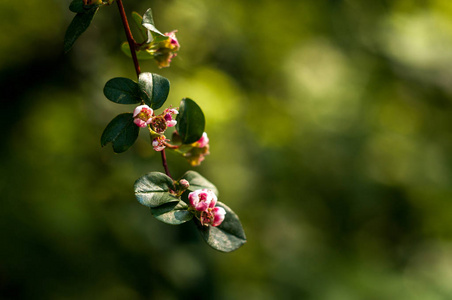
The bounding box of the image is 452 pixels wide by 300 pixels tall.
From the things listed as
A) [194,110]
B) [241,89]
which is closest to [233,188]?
[241,89]

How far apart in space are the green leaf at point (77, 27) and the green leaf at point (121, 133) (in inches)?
4.1

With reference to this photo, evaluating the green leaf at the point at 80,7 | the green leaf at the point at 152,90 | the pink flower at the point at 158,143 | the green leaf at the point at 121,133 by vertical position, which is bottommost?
the green leaf at the point at 121,133

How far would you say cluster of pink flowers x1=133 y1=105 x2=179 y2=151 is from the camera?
48 cm

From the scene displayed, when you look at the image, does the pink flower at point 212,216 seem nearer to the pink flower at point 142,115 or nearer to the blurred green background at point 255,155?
the pink flower at point 142,115

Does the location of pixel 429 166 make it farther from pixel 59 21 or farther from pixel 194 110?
pixel 194 110

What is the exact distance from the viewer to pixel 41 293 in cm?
152

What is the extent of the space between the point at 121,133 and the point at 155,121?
0.13 ft

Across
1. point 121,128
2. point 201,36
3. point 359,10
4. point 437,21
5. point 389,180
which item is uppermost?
point 437,21

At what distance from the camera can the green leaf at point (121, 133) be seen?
1.58ft

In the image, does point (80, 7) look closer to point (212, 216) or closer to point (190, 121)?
point (190, 121)

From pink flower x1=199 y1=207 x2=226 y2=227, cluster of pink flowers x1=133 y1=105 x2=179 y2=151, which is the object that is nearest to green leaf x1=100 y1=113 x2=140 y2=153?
cluster of pink flowers x1=133 y1=105 x2=179 y2=151

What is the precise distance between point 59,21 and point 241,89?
0.83 meters

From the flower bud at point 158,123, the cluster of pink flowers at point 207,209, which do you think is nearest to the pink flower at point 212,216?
the cluster of pink flowers at point 207,209

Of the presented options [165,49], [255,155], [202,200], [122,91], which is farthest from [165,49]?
[255,155]
